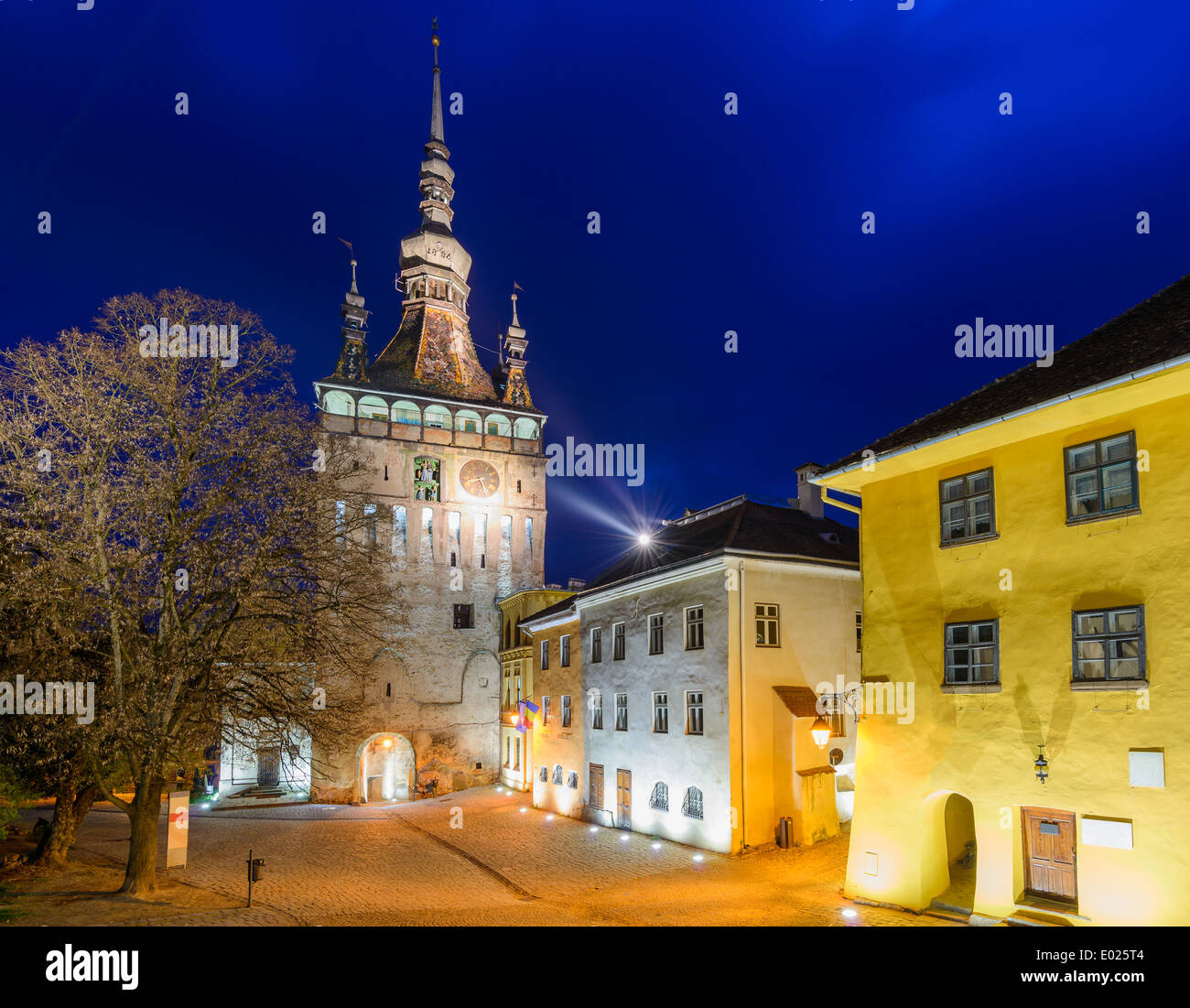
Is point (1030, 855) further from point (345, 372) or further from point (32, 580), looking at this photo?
point (345, 372)

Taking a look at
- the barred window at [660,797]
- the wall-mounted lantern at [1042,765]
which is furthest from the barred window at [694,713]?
the wall-mounted lantern at [1042,765]

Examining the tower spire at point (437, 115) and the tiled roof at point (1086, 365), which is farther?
the tower spire at point (437, 115)

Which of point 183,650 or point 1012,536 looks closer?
point 1012,536

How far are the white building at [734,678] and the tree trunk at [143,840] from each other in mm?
13756

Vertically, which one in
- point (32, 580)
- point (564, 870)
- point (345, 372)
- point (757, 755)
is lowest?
point (564, 870)

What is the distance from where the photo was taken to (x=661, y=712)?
25.5 m

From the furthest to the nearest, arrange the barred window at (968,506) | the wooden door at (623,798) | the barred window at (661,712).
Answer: the wooden door at (623,798), the barred window at (661,712), the barred window at (968,506)

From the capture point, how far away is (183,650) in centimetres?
1608

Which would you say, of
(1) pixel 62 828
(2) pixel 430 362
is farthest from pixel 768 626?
(2) pixel 430 362

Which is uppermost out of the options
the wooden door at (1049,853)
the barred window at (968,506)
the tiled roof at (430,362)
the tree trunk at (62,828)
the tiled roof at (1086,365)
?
the tiled roof at (430,362)

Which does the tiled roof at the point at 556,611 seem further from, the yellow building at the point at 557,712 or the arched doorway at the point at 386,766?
the arched doorway at the point at 386,766

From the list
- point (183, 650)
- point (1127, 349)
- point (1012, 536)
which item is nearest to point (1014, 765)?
point (1012, 536)

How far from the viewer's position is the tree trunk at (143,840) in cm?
1625
